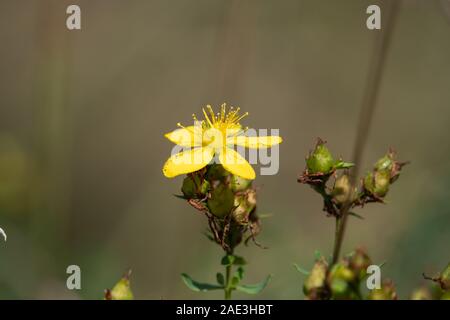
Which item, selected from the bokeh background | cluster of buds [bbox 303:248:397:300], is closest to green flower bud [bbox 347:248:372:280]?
cluster of buds [bbox 303:248:397:300]

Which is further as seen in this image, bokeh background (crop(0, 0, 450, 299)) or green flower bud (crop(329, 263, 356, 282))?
bokeh background (crop(0, 0, 450, 299))

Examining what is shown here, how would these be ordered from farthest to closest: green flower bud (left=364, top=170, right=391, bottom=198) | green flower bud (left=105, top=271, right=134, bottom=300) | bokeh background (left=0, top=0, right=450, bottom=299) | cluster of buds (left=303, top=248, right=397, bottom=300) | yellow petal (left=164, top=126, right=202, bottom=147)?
bokeh background (left=0, top=0, right=450, bottom=299), yellow petal (left=164, top=126, right=202, bottom=147), green flower bud (left=364, top=170, right=391, bottom=198), green flower bud (left=105, top=271, right=134, bottom=300), cluster of buds (left=303, top=248, right=397, bottom=300)

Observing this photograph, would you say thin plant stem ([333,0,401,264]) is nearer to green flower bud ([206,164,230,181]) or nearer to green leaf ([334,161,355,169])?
green leaf ([334,161,355,169])

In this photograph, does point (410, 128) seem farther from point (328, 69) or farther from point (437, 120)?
point (328, 69)

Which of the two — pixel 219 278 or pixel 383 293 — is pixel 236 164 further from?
pixel 383 293

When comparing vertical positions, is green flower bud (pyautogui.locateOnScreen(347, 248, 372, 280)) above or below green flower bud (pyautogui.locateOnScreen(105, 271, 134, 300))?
above

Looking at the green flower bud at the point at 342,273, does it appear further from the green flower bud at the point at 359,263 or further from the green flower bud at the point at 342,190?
the green flower bud at the point at 342,190

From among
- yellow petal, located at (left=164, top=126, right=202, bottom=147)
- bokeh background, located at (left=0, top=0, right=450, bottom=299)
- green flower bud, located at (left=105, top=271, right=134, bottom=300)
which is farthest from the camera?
bokeh background, located at (left=0, top=0, right=450, bottom=299)

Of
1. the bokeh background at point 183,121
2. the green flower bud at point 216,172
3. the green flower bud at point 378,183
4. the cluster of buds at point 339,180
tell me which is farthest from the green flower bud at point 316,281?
the bokeh background at point 183,121
